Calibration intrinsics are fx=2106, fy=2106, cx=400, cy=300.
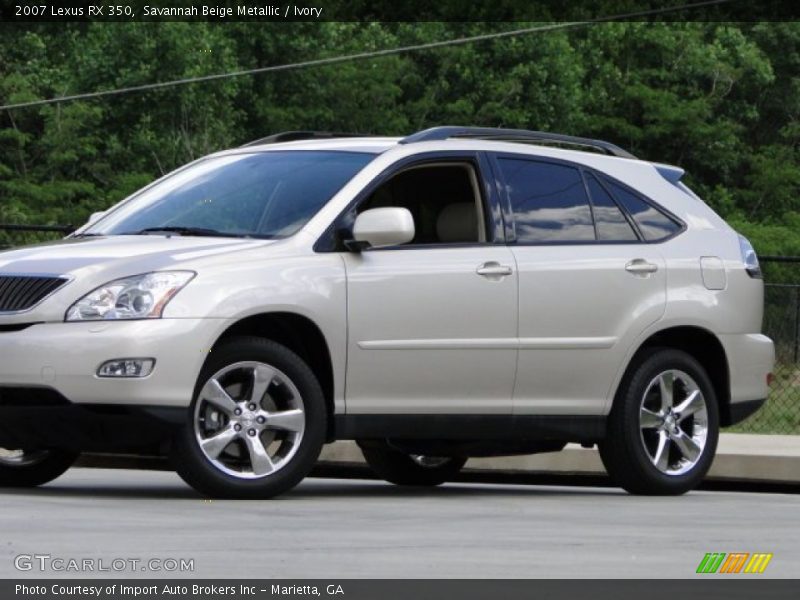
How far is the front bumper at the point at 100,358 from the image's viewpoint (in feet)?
31.3

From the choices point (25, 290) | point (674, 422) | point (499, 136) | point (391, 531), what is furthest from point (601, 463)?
point (391, 531)

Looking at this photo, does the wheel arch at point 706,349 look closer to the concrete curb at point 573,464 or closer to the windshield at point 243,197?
the concrete curb at point 573,464

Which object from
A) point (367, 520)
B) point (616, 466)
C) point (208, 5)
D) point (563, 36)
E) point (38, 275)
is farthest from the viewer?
point (563, 36)

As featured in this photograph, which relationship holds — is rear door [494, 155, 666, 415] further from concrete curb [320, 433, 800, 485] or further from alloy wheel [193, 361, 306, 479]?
concrete curb [320, 433, 800, 485]

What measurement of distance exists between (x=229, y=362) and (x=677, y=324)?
9.23 feet

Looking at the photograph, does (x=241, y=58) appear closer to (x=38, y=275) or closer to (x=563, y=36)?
(x=563, y=36)

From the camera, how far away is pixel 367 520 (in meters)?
9.14

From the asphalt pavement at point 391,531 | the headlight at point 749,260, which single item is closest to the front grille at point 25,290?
the asphalt pavement at point 391,531

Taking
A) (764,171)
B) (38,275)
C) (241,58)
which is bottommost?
(764,171)

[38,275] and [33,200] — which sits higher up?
[38,275]

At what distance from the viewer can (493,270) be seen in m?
10.7

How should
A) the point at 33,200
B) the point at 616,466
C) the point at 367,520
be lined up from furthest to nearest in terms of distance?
the point at 33,200
the point at 616,466
the point at 367,520

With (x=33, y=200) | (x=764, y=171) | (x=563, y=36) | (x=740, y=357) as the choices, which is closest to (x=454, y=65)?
(x=563, y=36)

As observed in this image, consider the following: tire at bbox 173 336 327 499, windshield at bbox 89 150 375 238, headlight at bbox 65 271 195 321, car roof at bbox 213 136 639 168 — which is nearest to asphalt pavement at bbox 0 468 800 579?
tire at bbox 173 336 327 499
